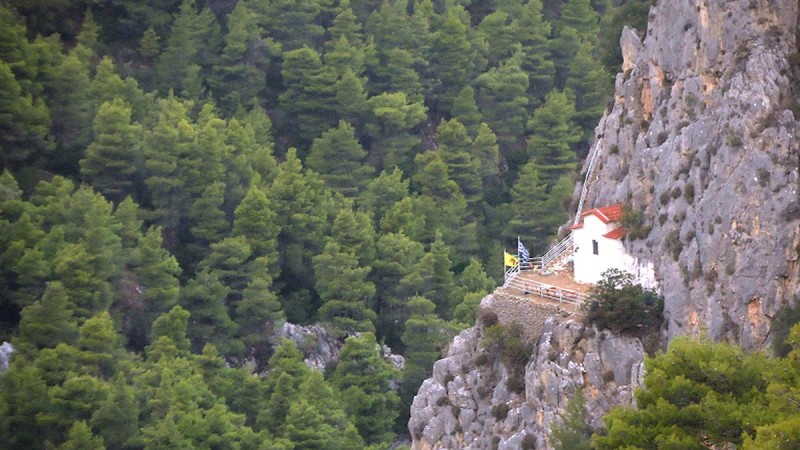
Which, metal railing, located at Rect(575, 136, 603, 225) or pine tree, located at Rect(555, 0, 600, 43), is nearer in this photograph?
metal railing, located at Rect(575, 136, 603, 225)

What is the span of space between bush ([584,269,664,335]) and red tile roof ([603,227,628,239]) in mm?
2161

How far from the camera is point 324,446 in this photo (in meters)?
75.9

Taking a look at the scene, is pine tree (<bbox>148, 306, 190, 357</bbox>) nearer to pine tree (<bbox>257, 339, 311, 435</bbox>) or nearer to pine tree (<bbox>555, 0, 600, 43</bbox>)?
pine tree (<bbox>257, 339, 311, 435</bbox>)

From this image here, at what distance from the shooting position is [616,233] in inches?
2323

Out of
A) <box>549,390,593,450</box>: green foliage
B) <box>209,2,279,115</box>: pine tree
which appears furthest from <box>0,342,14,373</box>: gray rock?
<box>209,2,279,115</box>: pine tree

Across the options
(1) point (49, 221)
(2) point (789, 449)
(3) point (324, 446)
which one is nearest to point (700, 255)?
(2) point (789, 449)

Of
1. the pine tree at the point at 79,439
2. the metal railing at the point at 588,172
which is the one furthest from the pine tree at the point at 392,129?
the metal railing at the point at 588,172

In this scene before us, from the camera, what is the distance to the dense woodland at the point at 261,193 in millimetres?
75938

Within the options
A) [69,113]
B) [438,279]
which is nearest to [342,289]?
[438,279]

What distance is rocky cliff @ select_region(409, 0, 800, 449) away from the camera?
178 ft

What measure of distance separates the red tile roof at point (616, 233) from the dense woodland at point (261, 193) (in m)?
11.2

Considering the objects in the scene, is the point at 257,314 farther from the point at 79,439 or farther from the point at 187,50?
the point at 187,50

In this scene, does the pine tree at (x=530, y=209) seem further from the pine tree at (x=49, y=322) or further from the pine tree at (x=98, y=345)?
the pine tree at (x=49, y=322)

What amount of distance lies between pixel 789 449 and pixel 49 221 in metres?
46.2
